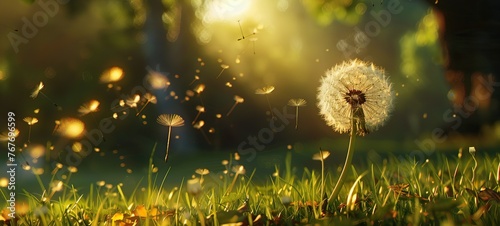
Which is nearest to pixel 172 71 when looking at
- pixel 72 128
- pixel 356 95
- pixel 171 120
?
pixel 72 128

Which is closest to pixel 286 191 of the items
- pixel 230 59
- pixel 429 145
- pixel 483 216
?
pixel 483 216

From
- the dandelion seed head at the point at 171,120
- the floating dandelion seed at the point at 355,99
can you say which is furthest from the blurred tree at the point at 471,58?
the dandelion seed head at the point at 171,120

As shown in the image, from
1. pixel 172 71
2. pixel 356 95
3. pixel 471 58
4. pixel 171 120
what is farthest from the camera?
pixel 172 71

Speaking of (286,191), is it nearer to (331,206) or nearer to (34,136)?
(331,206)

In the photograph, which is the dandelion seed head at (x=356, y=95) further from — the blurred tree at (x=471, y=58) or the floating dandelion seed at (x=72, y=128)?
the blurred tree at (x=471, y=58)

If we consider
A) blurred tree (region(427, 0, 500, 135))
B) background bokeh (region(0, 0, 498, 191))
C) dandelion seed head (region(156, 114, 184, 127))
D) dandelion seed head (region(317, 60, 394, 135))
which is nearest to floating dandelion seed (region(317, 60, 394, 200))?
dandelion seed head (region(317, 60, 394, 135))

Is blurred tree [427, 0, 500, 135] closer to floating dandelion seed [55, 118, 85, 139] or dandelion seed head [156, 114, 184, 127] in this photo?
floating dandelion seed [55, 118, 85, 139]

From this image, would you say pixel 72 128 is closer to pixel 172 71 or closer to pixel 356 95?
pixel 356 95
